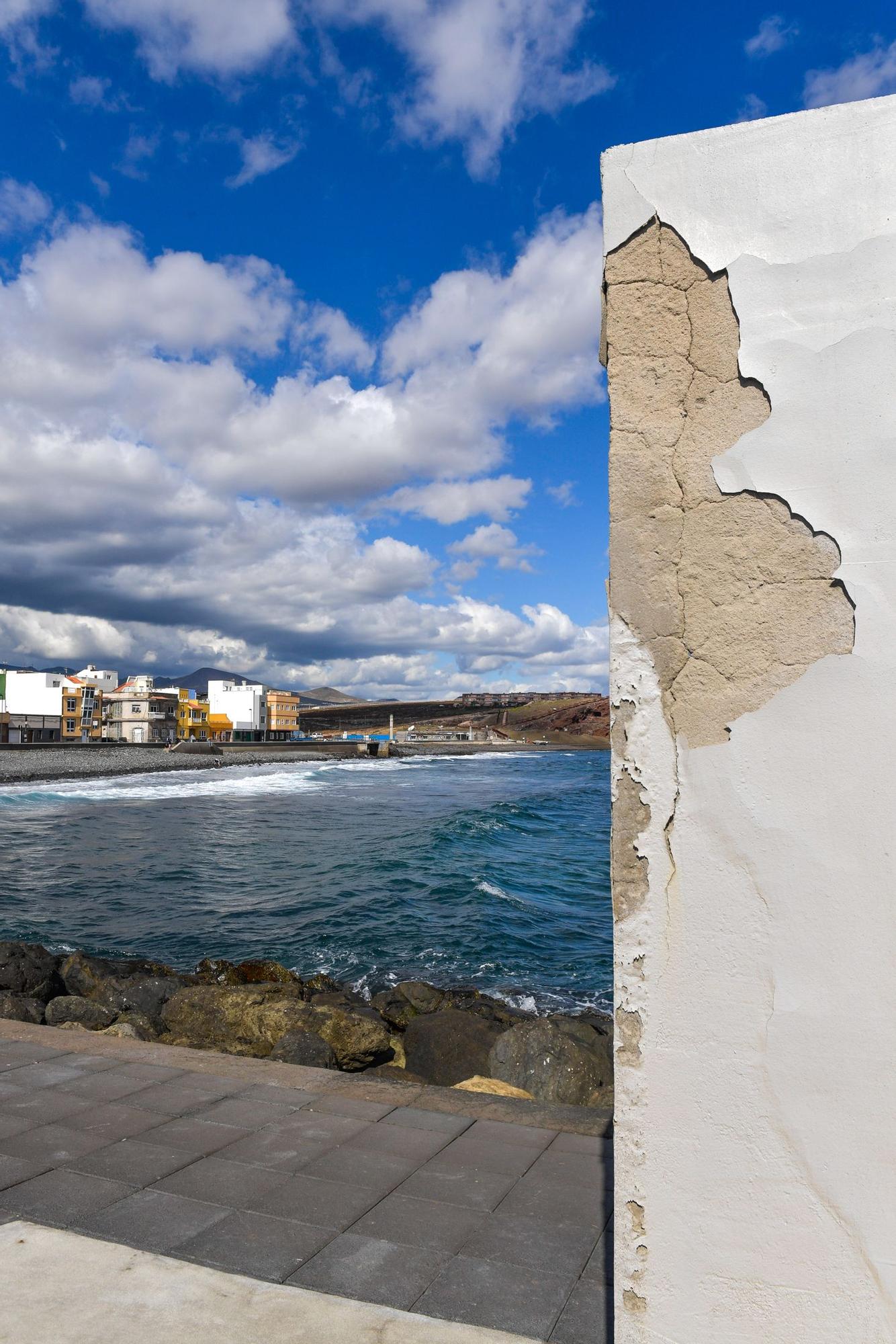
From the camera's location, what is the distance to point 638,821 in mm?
1985

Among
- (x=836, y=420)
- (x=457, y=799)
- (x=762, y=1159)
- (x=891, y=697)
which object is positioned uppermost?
(x=836, y=420)

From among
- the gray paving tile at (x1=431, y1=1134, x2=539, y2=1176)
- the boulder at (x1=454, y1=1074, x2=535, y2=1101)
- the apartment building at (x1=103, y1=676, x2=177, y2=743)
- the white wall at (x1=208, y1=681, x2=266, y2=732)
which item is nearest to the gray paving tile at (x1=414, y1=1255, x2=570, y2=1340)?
the gray paving tile at (x1=431, y1=1134, x2=539, y2=1176)

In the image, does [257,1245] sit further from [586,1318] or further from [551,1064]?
[551,1064]

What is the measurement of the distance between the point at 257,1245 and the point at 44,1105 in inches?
69.7

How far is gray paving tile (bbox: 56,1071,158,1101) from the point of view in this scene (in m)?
4.35

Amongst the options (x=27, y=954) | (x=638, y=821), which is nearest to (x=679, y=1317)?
(x=638, y=821)

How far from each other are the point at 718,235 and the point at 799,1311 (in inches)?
92.4

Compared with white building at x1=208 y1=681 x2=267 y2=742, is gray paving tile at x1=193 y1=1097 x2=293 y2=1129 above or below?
below

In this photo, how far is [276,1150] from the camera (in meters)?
3.75

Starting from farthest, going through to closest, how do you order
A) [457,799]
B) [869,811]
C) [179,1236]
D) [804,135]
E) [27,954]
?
[457,799] < [27,954] < [179,1236] < [804,135] < [869,811]

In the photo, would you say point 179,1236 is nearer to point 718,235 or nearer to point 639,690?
point 639,690

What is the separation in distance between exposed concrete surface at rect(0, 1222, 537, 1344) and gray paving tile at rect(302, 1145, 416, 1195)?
747 millimetres

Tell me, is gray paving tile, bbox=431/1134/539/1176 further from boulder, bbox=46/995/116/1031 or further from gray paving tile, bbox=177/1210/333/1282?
boulder, bbox=46/995/116/1031

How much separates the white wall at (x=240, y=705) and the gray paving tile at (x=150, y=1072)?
92301 millimetres
